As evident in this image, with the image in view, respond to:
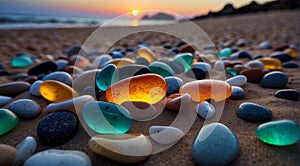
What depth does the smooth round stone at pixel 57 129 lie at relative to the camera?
2.69 ft

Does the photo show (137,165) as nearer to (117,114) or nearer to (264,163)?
(117,114)

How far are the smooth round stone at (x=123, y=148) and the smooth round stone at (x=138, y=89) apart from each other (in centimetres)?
27

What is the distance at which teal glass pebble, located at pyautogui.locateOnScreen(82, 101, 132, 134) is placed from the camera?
2.68 ft

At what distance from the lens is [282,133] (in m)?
0.72

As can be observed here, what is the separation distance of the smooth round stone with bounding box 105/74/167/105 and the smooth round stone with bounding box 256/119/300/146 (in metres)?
0.48

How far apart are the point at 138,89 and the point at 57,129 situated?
1.24 feet

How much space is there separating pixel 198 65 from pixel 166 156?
3.13 feet

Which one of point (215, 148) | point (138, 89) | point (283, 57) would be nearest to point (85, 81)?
point (138, 89)

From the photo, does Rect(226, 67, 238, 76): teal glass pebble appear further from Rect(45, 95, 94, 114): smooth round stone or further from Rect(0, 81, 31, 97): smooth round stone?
Rect(0, 81, 31, 97): smooth round stone

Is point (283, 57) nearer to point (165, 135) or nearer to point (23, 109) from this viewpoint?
point (165, 135)

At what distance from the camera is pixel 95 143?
73cm

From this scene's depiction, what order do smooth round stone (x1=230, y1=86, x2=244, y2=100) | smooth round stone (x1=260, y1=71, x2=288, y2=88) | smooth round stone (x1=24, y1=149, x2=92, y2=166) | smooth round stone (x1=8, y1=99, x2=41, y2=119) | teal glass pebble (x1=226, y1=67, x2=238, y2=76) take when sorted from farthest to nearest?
teal glass pebble (x1=226, y1=67, x2=238, y2=76), smooth round stone (x1=260, y1=71, x2=288, y2=88), smooth round stone (x1=230, y1=86, x2=244, y2=100), smooth round stone (x1=8, y1=99, x2=41, y2=119), smooth round stone (x1=24, y1=149, x2=92, y2=166)

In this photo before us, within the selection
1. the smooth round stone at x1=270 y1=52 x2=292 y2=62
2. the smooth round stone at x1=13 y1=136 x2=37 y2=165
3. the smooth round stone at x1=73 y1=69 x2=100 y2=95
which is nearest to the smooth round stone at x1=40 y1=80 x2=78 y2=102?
the smooth round stone at x1=73 y1=69 x2=100 y2=95

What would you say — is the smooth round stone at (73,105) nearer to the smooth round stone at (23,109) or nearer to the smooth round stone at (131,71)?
the smooth round stone at (23,109)
